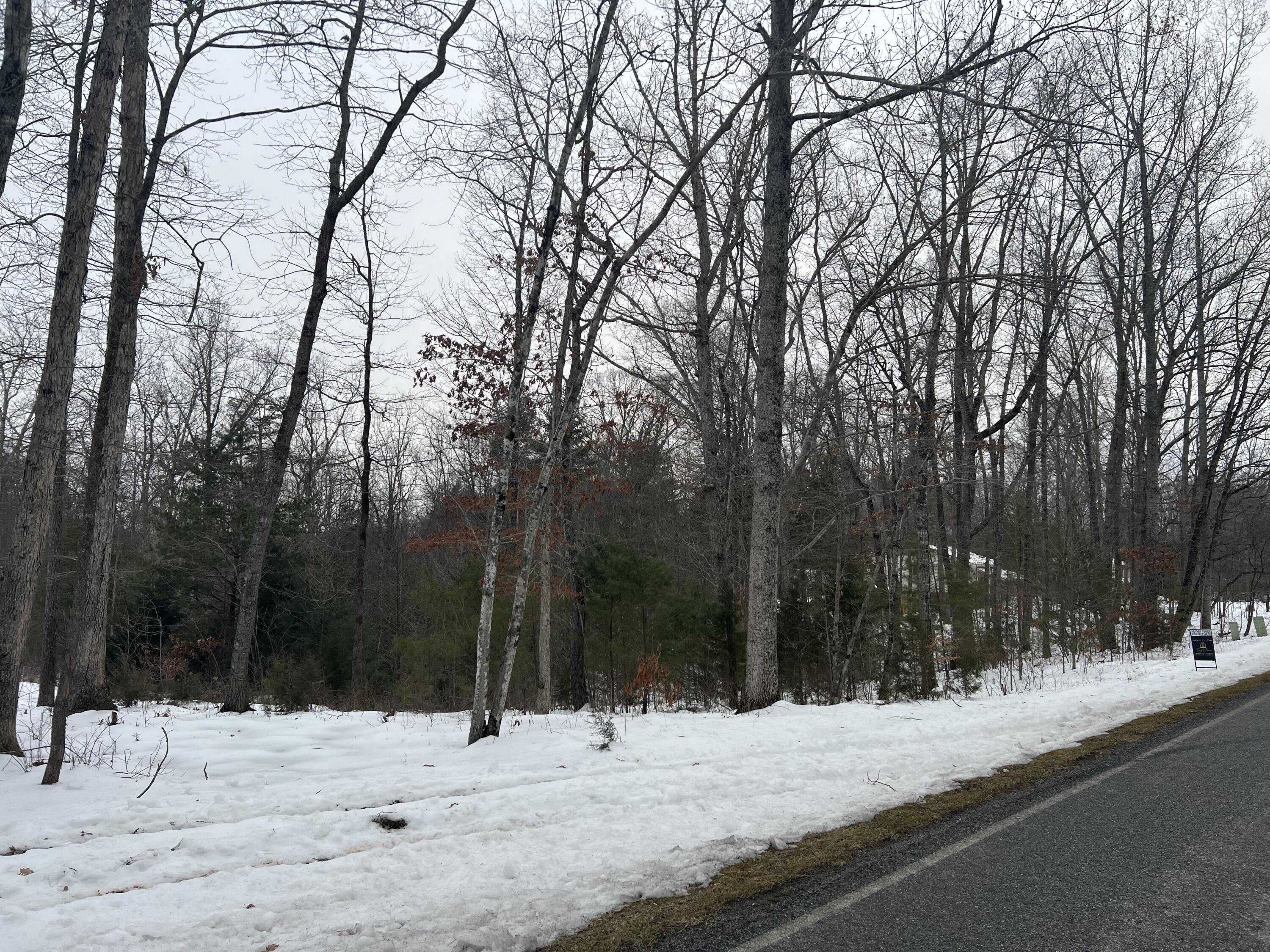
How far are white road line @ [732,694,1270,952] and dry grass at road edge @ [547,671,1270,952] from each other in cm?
34

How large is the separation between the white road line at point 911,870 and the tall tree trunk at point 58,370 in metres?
6.88

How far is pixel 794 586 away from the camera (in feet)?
58.2

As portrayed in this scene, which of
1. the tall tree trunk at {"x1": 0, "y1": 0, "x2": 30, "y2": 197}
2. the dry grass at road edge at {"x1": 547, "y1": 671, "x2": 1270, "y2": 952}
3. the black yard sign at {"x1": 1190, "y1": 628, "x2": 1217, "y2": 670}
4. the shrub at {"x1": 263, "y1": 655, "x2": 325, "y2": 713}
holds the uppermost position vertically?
the tall tree trunk at {"x1": 0, "y1": 0, "x2": 30, "y2": 197}

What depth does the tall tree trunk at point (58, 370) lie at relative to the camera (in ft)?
22.3

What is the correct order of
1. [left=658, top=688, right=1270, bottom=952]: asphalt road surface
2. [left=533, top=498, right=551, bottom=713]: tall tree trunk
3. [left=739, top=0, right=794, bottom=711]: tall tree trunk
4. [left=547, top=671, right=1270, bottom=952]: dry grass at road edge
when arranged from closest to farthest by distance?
[left=658, top=688, right=1270, bottom=952]: asphalt road surface
[left=547, top=671, right=1270, bottom=952]: dry grass at road edge
[left=739, top=0, right=794, bottom=711]: tall tree trunk
[left=533, top=498, right=551, bottom=713]: tall tree trunk

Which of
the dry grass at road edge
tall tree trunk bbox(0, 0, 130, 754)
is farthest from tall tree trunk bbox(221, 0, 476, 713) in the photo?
the dry grass at road edge

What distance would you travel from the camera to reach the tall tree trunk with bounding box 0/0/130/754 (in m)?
6.80

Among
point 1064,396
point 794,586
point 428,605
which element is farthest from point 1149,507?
point 428,605

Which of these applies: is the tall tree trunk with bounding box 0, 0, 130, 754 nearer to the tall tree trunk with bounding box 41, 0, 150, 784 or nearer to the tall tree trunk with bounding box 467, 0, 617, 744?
the tall tree trunk with bounding box 41, 0, 150, 784

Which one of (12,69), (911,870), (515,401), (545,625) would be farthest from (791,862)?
(545,625)

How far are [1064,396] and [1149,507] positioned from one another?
164 inches

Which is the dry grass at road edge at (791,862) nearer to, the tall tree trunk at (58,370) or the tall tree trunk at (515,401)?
the tall tree trunk at (515,401)

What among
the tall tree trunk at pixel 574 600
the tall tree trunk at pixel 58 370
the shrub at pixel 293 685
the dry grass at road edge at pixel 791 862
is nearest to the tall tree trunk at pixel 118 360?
the tall tree trunk at pixel 58 370

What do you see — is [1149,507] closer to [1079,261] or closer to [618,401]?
[1079,261]
